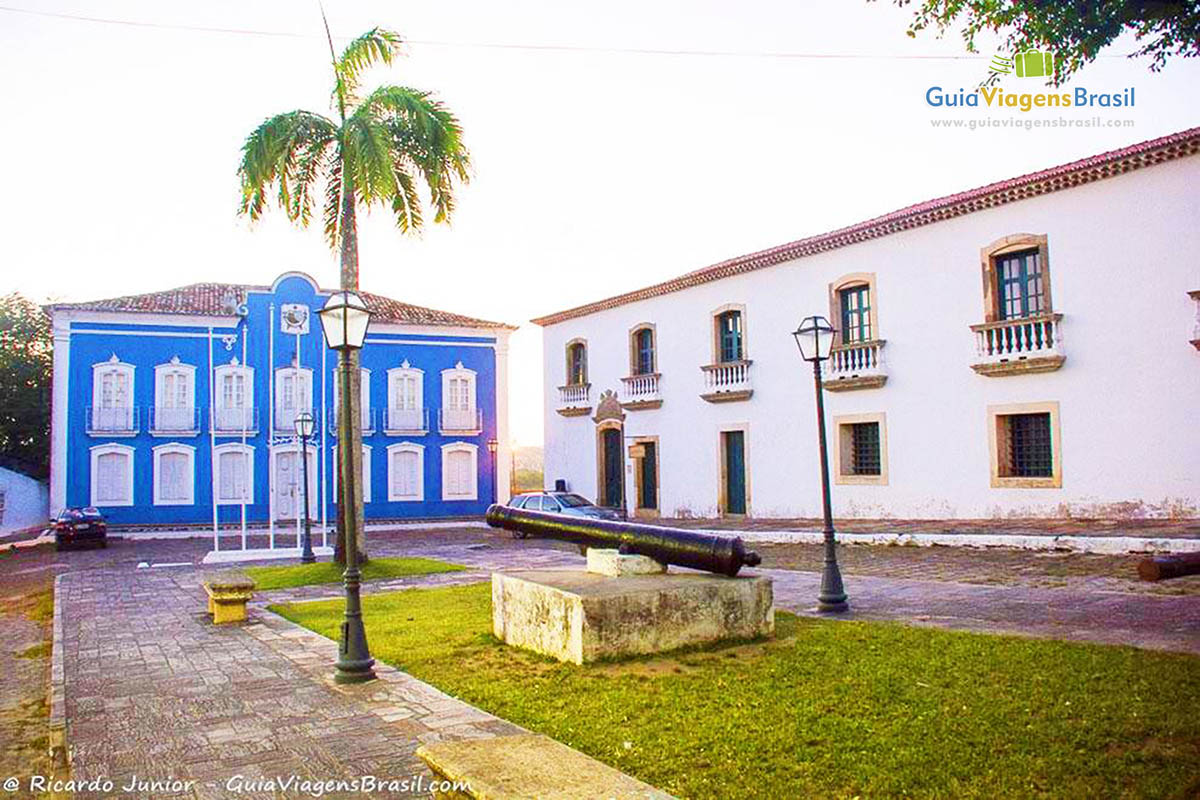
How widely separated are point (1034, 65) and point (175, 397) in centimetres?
2668

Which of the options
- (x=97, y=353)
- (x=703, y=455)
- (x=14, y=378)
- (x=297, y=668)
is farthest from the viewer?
(x=14, y=378)

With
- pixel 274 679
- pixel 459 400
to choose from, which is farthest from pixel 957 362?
pixel 459 400

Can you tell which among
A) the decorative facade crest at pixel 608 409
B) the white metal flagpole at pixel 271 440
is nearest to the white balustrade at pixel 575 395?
the decorative facade crest at pixel 608 409

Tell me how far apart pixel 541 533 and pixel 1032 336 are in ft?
37.4

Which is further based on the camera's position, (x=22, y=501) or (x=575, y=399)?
(x=22, y=501)

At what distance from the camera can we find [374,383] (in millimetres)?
30984

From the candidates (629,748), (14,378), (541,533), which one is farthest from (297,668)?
(14,378)

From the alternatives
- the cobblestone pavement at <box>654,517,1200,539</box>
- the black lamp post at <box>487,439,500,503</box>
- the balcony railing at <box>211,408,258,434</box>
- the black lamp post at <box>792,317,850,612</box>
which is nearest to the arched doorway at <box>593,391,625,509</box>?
the black lamp post at <box>487,439,500,503</box>

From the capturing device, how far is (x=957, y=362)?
17.2 meters

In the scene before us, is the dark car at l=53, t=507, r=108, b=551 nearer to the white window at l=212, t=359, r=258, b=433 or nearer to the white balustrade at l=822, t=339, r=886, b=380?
the white window at l=212, t=359, r=258, b=433

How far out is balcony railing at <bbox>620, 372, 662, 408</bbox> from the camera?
25.2 metres

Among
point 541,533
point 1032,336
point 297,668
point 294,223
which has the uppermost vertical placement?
point 294,223

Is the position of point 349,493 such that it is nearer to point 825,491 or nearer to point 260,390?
point 825,491

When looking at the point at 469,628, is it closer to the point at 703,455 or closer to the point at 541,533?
the point at 541,533
